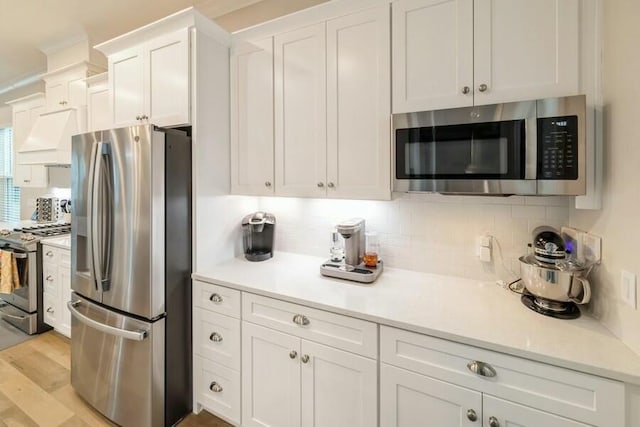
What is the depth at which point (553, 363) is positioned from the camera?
3.18 feet

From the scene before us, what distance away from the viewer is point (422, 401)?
3.90 ft

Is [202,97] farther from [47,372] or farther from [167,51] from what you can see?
[47,372]

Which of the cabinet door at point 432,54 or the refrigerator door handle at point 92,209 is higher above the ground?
the cabinet door at point 432,54

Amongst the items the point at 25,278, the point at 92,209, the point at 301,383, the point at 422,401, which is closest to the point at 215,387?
the point at 301,383

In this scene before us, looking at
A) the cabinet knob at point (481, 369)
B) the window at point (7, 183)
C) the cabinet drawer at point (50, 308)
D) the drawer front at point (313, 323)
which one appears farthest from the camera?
the window at point (7, 183)

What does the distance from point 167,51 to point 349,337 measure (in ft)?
6.76

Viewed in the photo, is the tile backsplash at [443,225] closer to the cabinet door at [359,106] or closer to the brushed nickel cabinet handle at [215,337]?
the cabinet door at [359,106]

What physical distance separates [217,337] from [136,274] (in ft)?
1.98

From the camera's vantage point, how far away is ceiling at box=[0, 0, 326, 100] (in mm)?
2330

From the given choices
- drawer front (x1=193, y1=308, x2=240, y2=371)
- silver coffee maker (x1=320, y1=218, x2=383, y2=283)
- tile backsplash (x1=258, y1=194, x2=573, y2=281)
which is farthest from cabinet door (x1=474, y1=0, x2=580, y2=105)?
drawer front (x1=193, y1=308, x2=240, y2=371)

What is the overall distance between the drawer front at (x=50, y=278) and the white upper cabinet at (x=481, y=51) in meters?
3.44

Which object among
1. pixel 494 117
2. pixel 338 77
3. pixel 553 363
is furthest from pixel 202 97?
pixel 553 363

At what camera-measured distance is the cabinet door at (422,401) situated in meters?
1.11

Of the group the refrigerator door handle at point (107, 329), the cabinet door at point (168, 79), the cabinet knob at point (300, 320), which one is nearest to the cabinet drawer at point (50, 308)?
the refrigerator door handle at point (107, 329)
